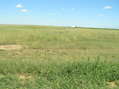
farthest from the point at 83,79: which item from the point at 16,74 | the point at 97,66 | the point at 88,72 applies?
the point at 16,74

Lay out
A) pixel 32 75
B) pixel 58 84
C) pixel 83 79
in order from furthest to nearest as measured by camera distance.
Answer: pixel 32 75 < pixel 83 79 < pixel 58 84

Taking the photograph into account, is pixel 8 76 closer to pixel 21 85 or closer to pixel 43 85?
pixel 21 85

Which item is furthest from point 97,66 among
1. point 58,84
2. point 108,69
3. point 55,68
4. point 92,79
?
point 58,84

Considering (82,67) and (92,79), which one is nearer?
(92,79)

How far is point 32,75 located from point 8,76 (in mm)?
963

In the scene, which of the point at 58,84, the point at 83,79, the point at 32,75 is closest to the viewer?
the point at 58,84

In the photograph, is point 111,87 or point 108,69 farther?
point 108,69

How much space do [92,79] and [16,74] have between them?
9.89 ft

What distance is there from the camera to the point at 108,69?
7781 mm

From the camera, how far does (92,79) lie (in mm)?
6977

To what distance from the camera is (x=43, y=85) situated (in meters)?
6.37

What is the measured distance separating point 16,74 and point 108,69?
12.2 feet

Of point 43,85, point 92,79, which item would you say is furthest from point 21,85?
point 92,79

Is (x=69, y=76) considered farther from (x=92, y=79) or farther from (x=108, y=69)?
(x=108, y=69)
